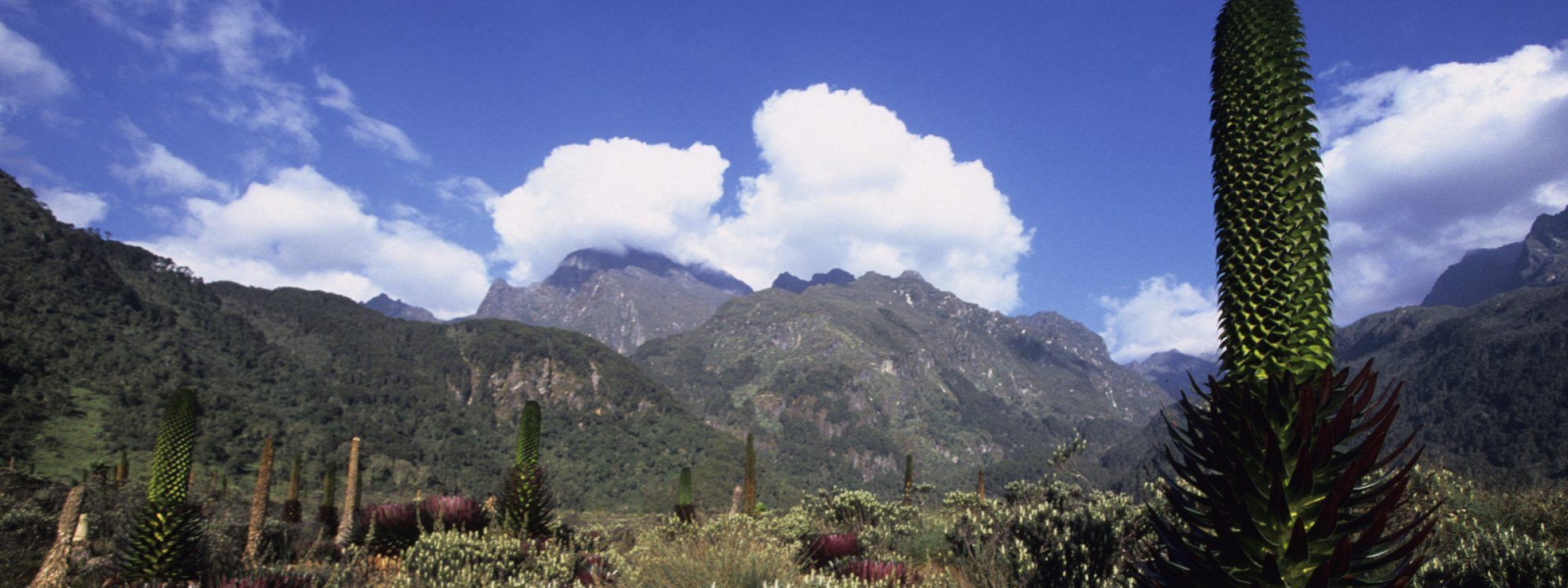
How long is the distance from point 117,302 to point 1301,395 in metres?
143

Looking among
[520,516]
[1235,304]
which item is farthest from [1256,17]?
[520,516]

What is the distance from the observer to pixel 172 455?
9.55m

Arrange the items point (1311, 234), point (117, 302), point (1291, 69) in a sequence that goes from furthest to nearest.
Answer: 1. point (117, 302)
2. point (1291, 69)
3. point (1311, 234)

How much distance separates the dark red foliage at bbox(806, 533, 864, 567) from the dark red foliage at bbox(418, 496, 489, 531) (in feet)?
18.1

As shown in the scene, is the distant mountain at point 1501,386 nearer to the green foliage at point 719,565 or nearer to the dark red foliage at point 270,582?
the green foliage at point 719,565

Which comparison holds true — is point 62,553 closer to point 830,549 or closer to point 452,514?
point 452,514

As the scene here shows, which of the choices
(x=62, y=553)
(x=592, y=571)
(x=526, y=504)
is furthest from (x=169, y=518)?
(x=592, y=571)

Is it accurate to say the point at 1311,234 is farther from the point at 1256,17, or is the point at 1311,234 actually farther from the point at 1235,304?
the point at 1256,17

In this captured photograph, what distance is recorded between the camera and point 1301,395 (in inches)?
109

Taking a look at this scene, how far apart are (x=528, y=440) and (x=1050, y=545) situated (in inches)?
362

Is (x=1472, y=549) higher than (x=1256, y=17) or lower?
lower

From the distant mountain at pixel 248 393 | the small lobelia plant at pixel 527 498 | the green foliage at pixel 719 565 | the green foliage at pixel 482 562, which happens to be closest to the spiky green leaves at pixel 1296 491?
the green foliage at pixel 719 565

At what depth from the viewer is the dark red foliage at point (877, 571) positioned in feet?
27.1

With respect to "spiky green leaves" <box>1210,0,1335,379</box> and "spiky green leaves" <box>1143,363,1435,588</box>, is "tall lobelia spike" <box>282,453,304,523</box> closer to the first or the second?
"spiky green leaves" <box>1143,363,1435,588</box>
